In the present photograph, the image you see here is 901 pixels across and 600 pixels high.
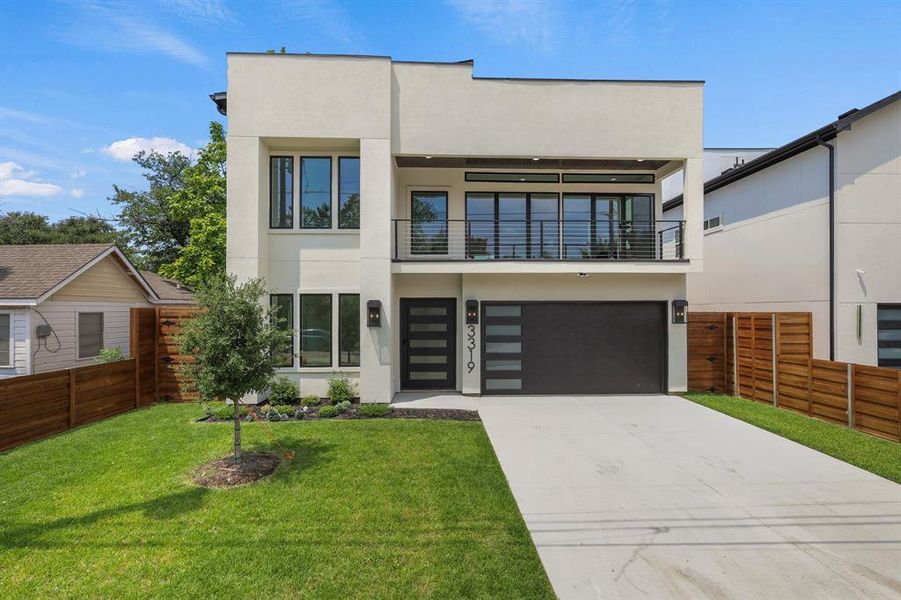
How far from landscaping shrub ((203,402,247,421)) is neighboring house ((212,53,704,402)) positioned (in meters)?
1.41

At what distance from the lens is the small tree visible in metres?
4.93

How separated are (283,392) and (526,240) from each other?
21.0 ft

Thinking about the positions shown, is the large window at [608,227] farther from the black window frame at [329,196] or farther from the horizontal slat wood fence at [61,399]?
the horizontal slat wood fence at [61,399]

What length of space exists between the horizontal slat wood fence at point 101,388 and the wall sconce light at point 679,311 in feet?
31.1

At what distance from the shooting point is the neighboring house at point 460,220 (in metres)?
8.29

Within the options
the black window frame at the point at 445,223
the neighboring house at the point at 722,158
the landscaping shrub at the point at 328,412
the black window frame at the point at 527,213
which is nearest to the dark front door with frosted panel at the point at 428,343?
the black window frame at the point at 445,223

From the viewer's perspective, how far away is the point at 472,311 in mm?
9094

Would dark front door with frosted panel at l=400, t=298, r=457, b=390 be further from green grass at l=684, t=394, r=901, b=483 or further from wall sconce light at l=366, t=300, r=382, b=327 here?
green grass at l=684, t=394, r=901, b=483

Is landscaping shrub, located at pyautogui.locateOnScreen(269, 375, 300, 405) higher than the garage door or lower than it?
lower

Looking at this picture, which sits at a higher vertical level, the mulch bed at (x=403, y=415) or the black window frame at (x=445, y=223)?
the black window frame at (x=445, y=223)

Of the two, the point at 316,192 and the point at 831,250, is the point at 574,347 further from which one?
the point at 316,192

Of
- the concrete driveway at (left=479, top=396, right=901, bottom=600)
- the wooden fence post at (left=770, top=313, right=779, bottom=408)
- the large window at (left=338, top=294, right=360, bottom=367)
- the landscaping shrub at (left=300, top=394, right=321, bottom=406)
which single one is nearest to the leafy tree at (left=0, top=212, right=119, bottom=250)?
the large window at (left=338, top=294, right=360, bottom=367)

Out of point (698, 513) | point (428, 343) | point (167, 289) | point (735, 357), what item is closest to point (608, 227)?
point (735, 357)

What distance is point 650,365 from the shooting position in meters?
9.43
